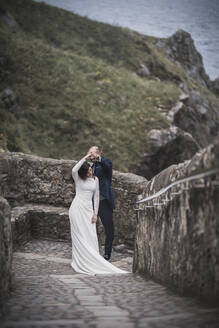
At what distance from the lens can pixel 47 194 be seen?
9172 mm

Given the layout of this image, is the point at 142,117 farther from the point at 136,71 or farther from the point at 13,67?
the point at 136,71

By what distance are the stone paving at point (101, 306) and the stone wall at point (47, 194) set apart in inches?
117

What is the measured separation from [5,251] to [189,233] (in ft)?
5.64

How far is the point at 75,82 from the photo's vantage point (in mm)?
23984

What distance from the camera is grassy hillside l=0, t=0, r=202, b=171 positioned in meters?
19.1

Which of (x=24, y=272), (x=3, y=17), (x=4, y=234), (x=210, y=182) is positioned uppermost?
(x=3, y=17)

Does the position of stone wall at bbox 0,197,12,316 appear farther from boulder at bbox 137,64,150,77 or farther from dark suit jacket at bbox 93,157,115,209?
boulder at bbox 137,64,150,77

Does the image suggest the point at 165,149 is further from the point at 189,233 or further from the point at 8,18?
the point at 189,233

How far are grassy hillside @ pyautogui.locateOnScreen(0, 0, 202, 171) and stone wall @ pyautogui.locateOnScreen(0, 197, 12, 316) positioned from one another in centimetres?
849

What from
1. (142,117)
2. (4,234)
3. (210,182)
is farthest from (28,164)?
(142,117)

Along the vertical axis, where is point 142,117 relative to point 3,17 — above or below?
below

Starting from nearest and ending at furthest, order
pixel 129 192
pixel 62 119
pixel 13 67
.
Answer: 1. pixel 129 192
2. pixel 62 119
3. pixel 13 67

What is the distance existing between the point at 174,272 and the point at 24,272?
9.86ft

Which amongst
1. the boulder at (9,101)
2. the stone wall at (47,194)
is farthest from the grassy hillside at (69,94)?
the stone wall at (47,194)
